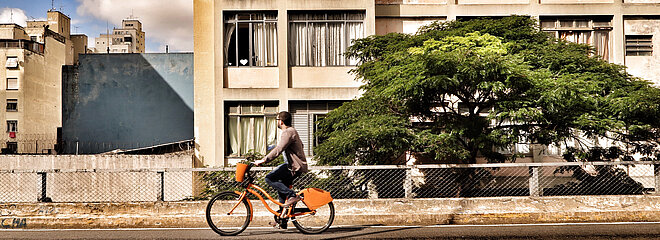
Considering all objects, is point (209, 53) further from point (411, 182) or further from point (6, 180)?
point (411, 182)

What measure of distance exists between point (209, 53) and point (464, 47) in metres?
10.3

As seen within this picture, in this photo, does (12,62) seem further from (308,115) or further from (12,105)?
(308,115)

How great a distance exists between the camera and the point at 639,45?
20344 millimetres

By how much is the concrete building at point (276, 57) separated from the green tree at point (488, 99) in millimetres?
4574

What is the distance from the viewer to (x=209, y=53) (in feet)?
63.3

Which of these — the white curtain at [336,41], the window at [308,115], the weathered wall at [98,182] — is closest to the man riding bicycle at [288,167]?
the weathered wall at [98,182]

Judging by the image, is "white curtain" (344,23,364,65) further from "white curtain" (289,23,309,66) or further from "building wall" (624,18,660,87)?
"building wall" (624,18,660,87)

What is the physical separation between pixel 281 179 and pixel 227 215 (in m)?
1.00

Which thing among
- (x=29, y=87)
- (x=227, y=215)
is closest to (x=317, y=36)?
(x=227, y=215)

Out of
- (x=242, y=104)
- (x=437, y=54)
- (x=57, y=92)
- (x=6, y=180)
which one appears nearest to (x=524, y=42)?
(x=437, y=54)

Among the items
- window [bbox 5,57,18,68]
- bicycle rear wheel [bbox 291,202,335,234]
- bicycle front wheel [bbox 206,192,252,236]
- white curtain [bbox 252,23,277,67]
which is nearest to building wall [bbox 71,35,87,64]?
window [bbox 5,57,18,68]

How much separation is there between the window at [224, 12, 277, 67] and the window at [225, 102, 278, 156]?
5.02ft

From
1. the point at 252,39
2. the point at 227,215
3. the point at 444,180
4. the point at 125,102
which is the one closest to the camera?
the point at 227,215

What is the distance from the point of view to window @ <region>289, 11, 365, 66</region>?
19234mm
